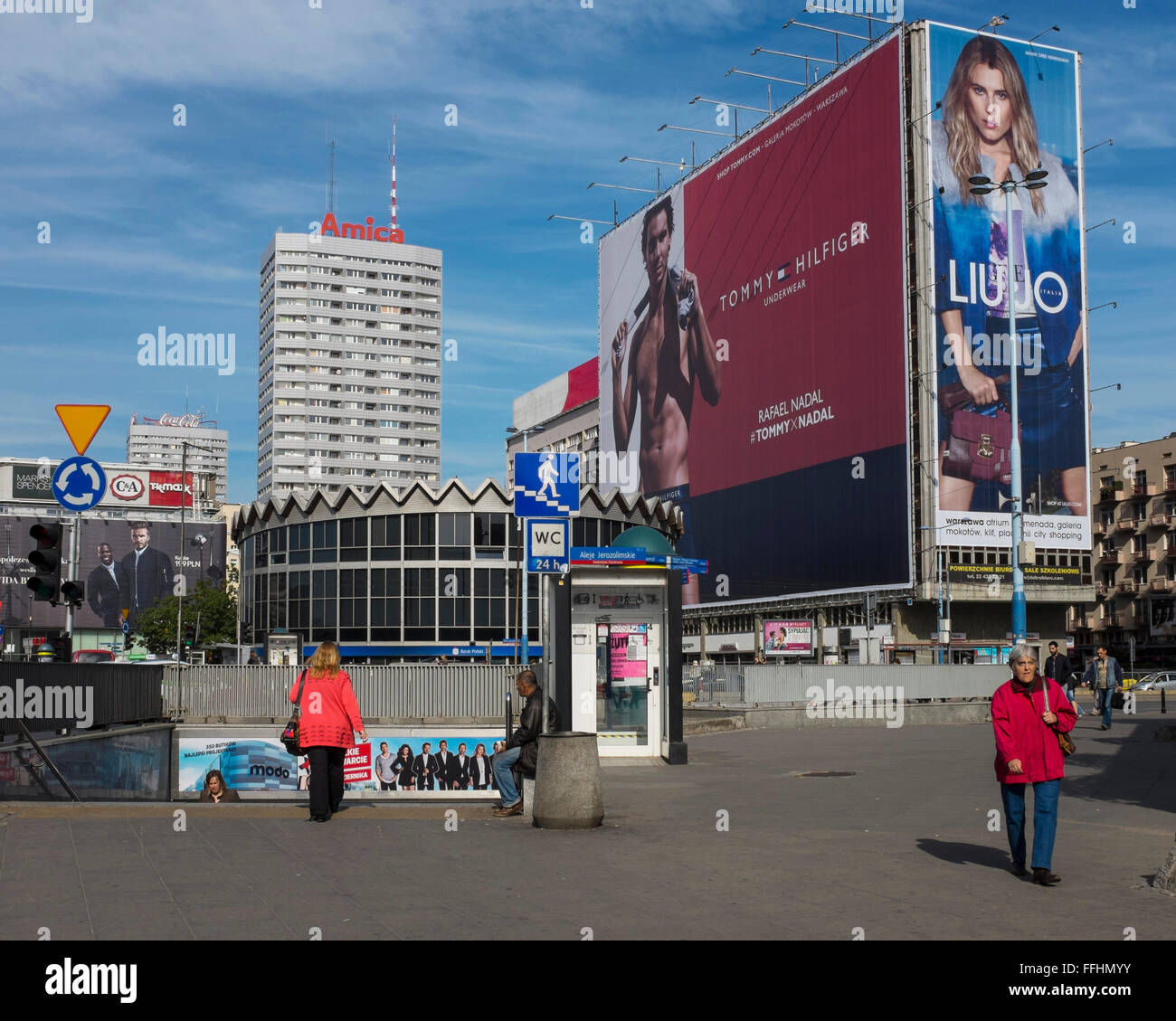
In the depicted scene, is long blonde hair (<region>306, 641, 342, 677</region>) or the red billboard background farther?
the red billboard background

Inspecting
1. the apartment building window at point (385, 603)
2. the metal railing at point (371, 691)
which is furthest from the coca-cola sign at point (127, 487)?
the metal railing at point (371, 691)

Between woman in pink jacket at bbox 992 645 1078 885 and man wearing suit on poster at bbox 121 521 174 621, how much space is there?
114 metres

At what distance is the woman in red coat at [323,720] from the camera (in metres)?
11.9

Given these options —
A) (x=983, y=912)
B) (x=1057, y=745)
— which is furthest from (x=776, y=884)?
(x=1057, y=745)

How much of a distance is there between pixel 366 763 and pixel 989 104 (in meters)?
68.7

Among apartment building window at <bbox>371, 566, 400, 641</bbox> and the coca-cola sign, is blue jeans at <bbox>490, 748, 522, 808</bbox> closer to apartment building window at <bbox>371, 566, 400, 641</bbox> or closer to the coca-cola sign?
apartment building window at <bbox>371, 566, 400, 641</bbox>

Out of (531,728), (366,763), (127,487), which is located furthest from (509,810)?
(127,487)

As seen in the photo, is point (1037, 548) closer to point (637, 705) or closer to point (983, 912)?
point (637, 705)

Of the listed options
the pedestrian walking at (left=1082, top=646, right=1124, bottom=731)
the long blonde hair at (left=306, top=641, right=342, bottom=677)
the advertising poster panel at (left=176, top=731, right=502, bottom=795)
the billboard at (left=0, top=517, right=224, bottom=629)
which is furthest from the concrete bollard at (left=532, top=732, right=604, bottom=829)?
the billboard at (left=0, top=517, right=224, bottom=629)

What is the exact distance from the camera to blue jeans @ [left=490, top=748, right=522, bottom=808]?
13.2 m

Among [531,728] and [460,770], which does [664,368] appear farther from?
[531,728]

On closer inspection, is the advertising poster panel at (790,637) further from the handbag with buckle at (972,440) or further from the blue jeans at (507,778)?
the blue jeans at (507,778)

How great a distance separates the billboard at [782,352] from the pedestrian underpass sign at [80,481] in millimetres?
63655
